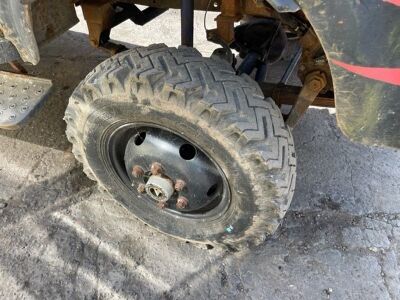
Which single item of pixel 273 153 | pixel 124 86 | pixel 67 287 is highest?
pixel 124 86

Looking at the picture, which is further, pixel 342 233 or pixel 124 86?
pixel 342 233

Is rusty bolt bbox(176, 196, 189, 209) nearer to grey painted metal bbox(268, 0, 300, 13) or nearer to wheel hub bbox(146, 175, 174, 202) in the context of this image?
wheel hub bbox(146, 175, 174, 202)

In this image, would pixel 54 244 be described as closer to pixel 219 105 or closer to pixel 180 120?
pixel 180 120

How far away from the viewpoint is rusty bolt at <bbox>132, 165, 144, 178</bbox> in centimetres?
250

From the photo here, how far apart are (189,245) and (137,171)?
644 mm

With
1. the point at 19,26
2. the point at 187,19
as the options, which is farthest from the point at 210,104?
the point at 19,26

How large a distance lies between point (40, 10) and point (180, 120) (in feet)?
3.45

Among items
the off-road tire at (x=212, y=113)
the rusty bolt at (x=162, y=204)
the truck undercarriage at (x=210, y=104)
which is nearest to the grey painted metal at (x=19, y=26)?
the truck undercarriage at (x=210, y=104)

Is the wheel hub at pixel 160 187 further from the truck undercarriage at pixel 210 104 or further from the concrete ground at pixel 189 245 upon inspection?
the concrete ground at pixel 189 245

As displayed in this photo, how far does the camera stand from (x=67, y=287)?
259cm

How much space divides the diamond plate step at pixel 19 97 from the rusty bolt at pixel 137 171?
2.30 ft

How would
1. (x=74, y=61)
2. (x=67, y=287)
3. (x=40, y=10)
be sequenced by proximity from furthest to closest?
(x=74, y=61) → (x=67, y=287) → (x=40, y=10)

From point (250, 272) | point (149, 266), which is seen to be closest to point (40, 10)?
point (149, 266)

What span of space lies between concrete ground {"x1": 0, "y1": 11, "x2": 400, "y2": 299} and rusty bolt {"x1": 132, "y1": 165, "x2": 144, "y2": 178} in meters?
0.53
